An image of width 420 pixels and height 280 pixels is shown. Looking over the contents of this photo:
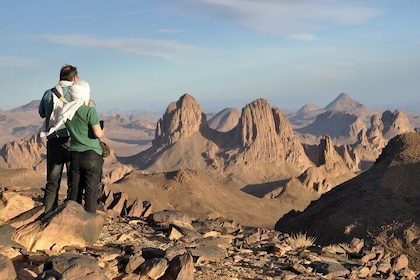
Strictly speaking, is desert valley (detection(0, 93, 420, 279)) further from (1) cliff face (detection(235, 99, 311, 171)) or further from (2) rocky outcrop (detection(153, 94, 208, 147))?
(2) rocky outcrop (detection(153, 94, 208, 147))

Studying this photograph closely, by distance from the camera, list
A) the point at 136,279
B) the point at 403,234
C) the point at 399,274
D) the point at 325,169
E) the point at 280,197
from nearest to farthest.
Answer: the point at 136,279 → the point at 399,274 → the point at 403,234 → the point at 280,197 → the point at 325,169

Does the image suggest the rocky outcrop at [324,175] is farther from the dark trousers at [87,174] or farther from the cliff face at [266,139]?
the dark trousers at [87,174]

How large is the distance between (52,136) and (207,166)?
88.2m

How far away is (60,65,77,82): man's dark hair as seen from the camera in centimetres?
770

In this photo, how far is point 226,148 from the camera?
336 feet

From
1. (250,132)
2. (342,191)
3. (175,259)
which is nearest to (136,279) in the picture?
(175,259)

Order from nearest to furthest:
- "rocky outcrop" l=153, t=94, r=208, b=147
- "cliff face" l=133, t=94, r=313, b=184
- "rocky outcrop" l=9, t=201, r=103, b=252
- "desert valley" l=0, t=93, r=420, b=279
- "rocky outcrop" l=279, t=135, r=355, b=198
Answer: "rocky outcrop" l=9, t=201, r=103, b=252 → "desert valley" l=0, t=93, r=420, b=279 → "rocky outcrop" l=279, t=135, r=355, b=198 → "cliff face" l=133, t=94, r=313, b=184 → "rocky outcrop" l=153, t=94, r=208, b=147

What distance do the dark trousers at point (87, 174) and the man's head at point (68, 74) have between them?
120cm

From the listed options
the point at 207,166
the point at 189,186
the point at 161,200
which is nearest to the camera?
the point at 161,200

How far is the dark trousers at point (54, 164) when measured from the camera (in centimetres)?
797

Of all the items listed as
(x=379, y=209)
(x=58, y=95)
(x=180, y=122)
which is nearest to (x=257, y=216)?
(x=379, y=209)

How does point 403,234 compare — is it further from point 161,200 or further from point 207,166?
point 207,166

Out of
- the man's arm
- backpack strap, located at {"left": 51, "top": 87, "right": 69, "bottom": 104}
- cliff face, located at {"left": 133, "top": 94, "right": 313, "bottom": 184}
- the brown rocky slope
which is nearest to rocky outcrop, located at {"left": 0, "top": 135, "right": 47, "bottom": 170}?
cliff face, located at {"left": 133, "top": 94, "right": 313, "bottom": 184}

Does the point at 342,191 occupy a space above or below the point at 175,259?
below
